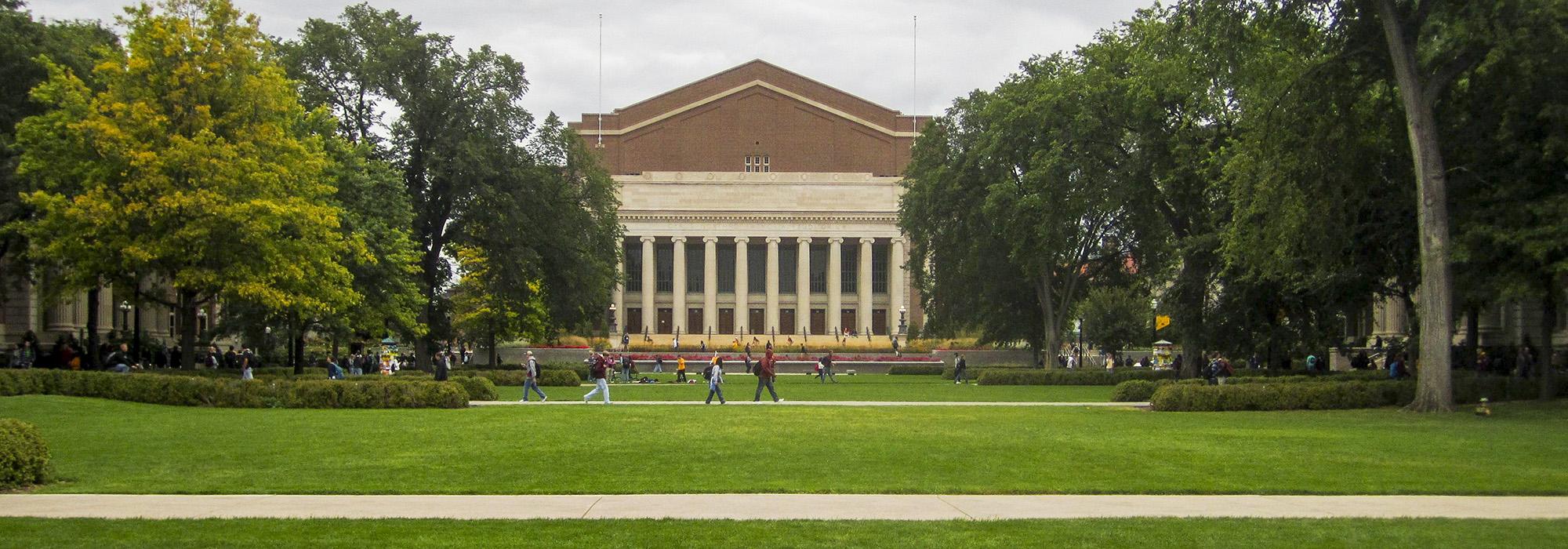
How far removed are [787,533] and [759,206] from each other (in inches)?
3836

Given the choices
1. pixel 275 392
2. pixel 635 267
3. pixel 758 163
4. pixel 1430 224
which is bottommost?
pixel 275 392

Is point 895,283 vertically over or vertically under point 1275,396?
over

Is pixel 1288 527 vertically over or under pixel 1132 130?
under

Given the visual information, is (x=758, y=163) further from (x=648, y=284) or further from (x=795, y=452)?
(x=795, y=452)

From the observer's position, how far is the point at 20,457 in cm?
1587

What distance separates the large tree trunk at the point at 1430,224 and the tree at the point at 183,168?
26683 millimetres

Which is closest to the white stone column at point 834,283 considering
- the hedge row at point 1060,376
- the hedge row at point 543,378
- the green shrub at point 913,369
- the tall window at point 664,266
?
the tall window at point 664,266

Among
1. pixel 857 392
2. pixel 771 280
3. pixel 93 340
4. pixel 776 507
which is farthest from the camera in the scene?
pixel 771 280

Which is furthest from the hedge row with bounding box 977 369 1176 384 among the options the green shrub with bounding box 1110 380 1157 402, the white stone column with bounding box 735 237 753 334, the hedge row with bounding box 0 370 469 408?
the white stone column with bounding box 735 237 753 334

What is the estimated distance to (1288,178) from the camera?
109 feet

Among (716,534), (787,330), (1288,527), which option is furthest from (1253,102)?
(787,330)

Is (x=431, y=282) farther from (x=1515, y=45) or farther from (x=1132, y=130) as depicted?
Answer: (x=1515, y=45)

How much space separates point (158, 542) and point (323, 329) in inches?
1585

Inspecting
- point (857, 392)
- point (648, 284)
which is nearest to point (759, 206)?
point (648, 284)
